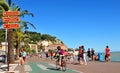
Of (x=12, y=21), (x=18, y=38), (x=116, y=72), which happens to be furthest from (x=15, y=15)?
(x=18, y=38)

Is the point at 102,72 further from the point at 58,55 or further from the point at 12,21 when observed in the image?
the point at 12,21

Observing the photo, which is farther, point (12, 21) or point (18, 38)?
point (18, 38)

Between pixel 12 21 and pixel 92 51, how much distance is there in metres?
24.2

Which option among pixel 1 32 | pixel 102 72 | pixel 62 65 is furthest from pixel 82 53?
pixel 1 32

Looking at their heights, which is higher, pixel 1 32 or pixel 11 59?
pixel 1 32

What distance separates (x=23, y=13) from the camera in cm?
4375

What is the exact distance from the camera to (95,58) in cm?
4375

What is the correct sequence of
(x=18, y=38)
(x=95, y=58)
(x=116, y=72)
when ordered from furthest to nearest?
(x=18, y=38), (x=95, y=58), (x=116, y=72)

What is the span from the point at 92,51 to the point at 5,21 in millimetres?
24434

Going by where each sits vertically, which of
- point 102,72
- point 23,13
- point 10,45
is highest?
point 23,13

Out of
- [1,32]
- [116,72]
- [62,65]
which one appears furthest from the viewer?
[1,32]

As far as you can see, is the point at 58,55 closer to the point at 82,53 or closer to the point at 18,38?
the point at 82,53

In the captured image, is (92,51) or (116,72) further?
(92,51)

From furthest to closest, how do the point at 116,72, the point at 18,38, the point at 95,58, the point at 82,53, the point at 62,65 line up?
1. the point at 18,38
2. the point at 95,58
3. the point at 82,53
4. the point at 62,65
5. the point at 116,72
